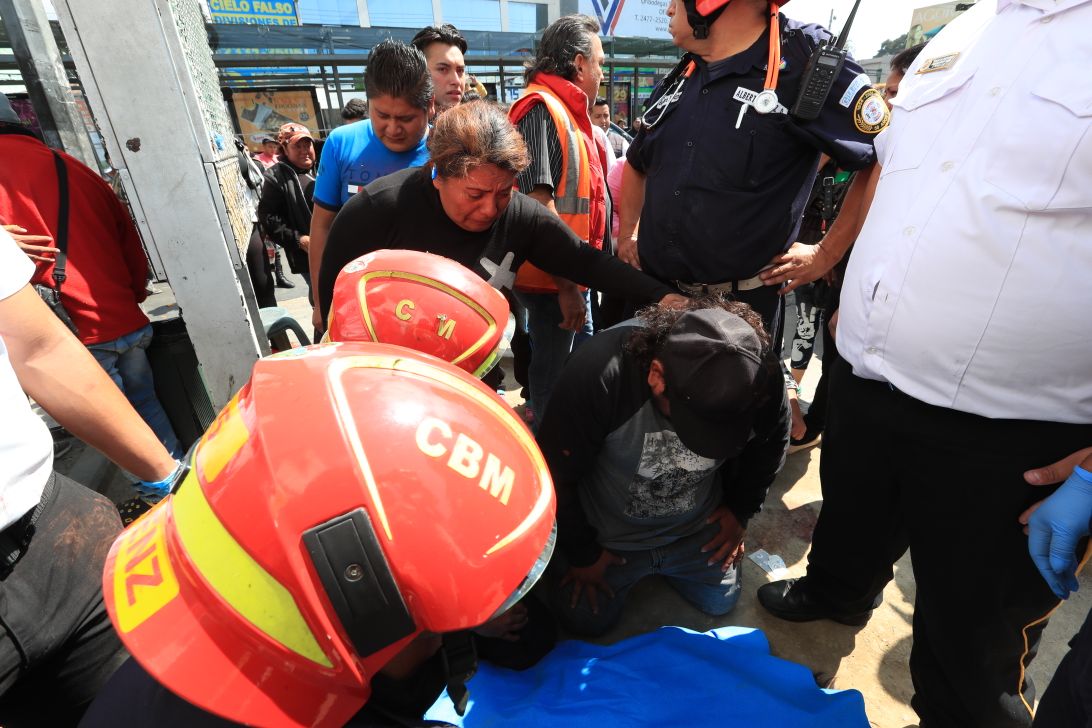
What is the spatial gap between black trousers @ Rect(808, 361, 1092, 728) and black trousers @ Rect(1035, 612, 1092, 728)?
0.28 m

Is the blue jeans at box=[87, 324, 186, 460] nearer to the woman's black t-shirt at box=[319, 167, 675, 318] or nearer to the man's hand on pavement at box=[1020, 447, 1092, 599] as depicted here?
the woman's black t-shirt at box=[319, 167, 675, 318]

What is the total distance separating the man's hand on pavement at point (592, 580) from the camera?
2.05 m

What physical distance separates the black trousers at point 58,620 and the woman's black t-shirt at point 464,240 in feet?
3.32

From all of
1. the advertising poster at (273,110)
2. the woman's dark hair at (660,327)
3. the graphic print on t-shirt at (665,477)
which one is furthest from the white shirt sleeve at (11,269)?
the advertising poster at (273,110)

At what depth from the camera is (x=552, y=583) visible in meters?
2.19

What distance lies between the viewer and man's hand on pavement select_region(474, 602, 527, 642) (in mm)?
1646

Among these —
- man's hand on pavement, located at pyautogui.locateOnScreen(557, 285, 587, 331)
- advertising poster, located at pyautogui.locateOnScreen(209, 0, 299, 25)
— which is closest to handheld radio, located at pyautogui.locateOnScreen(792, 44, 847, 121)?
man's hand on pavement, located at pyautogui.locateOnScreen(557, 285, 587, 331)

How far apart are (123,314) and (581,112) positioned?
2.29 m

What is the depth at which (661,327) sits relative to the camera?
1.70 m

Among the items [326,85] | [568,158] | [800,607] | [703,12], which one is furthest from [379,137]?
[326,85]

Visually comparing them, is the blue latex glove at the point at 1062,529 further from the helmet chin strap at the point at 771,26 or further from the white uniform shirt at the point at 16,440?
the white uniform shirt at the point at 16,440

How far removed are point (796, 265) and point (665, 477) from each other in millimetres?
942

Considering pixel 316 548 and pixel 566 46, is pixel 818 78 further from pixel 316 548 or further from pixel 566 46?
pixel 316 548

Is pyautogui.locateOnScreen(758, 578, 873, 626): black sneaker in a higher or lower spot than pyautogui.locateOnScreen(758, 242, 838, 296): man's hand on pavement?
lower
